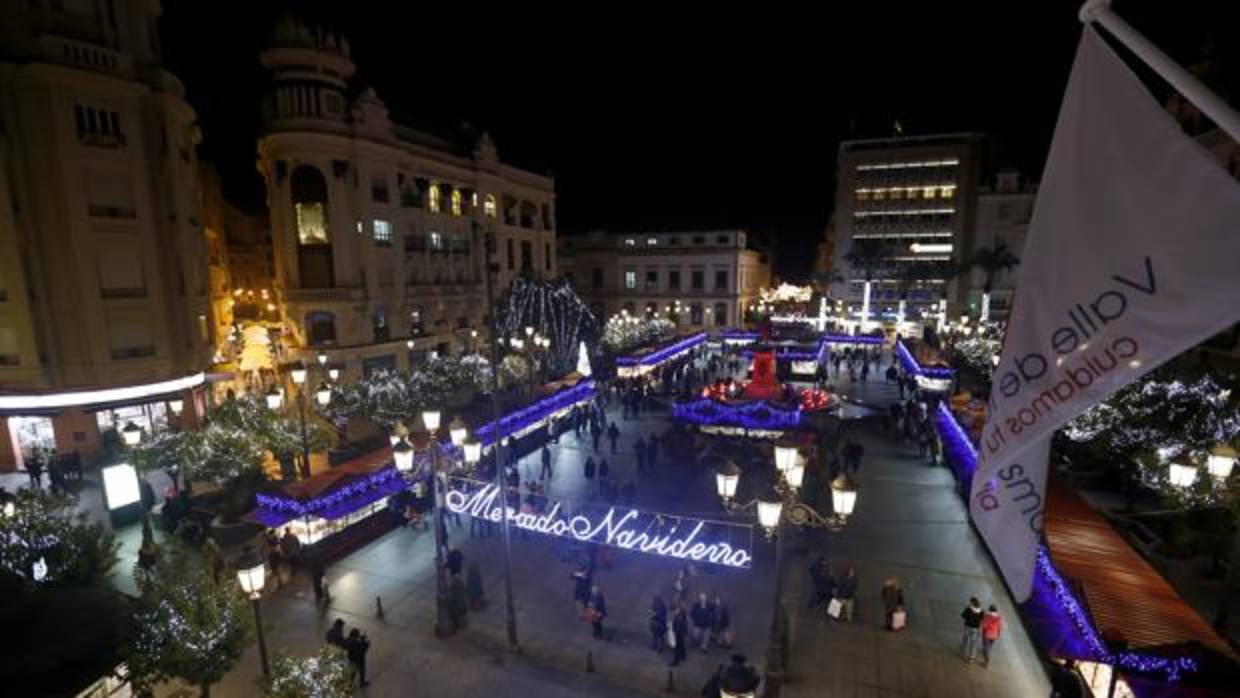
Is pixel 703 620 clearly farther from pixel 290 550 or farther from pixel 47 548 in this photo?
pixel 47 548

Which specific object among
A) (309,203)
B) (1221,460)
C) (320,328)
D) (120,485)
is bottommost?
(120,485)

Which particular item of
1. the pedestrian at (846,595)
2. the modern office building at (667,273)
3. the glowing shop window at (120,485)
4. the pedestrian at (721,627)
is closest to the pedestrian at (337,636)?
the pedestrian at (721,627)

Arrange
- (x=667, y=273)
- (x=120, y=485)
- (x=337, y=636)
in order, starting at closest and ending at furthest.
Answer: (x=337, y=636) → (x=120, y=485) → (x=667, y=273)

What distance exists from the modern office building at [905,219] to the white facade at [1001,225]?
1373mm

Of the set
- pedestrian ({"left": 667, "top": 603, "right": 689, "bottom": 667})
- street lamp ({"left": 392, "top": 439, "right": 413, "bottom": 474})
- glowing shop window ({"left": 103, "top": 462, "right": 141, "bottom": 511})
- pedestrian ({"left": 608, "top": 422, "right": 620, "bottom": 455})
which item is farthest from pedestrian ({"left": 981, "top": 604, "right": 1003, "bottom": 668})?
glowing shop window ({"left": 103, "top": 462, "right": 141, "bottom": 511})

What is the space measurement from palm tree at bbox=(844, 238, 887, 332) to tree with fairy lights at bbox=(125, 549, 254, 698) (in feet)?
202

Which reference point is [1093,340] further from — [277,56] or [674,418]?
[277,56]

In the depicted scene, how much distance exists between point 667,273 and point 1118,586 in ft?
180

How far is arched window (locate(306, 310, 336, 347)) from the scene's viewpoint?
3247 cm

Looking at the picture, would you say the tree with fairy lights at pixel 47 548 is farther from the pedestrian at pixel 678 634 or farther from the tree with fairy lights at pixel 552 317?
the tree with fairy lights at pixel 552 317

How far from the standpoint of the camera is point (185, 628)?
28.4ft

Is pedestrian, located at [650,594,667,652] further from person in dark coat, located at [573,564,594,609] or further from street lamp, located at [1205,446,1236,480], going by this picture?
street lamp, located at [1205,446,1236,480]

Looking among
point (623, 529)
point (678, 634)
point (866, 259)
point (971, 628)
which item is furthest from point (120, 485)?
point (866, 259)

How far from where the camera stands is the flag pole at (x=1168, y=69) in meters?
2.71
